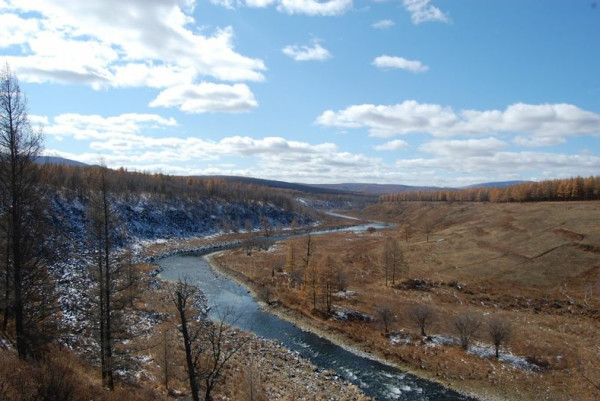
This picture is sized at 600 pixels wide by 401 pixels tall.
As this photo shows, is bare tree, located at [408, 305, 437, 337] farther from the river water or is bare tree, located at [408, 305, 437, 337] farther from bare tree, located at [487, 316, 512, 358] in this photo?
the river water

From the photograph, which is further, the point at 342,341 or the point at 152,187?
the point at 152,187

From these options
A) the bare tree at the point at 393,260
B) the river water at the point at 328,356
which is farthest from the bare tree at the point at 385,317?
the bare tree at the point at 393,260

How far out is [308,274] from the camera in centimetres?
5041

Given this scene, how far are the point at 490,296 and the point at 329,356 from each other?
105 feet

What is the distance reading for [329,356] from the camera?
1425 inches

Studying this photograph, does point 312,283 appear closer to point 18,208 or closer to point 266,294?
point 266,294

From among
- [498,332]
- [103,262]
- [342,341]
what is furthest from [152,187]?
[498,332]

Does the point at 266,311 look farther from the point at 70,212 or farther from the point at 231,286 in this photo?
the point at 70,212

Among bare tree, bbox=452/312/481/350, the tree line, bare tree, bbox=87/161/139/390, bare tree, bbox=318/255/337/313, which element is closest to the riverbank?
bare tree, bbox=318/255/337/313

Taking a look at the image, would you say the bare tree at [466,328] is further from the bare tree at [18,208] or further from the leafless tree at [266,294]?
the bare tree at [18,208]

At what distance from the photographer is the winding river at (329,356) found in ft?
98.2

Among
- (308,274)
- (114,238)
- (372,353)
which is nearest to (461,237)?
(308,274)

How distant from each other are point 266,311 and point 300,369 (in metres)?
17.3

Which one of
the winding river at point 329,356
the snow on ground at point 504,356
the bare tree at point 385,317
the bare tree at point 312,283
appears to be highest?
the bare tree at point 312,283
